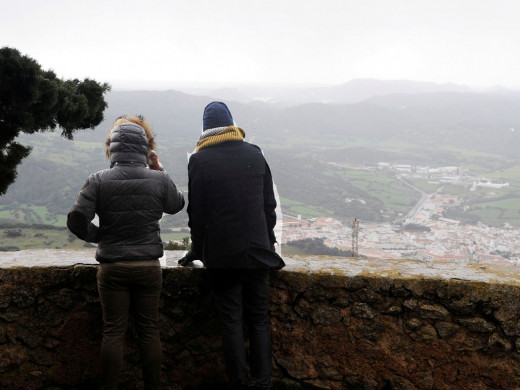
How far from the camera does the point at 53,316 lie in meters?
2.92

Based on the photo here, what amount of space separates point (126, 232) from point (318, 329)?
136 centimetres

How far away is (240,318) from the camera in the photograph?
2.65 meters

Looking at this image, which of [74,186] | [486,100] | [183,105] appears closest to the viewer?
[74,186]

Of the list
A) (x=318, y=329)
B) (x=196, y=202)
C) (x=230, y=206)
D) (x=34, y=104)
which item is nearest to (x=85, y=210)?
(x=196, y=202)

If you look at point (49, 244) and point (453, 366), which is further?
point (49, 244)

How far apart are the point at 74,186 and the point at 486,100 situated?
479 ft

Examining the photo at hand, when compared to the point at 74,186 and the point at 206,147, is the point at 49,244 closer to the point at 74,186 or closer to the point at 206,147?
the point at 206,147

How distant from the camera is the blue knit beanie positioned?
2.64m

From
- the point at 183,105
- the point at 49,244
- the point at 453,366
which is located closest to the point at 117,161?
the point at 453,366

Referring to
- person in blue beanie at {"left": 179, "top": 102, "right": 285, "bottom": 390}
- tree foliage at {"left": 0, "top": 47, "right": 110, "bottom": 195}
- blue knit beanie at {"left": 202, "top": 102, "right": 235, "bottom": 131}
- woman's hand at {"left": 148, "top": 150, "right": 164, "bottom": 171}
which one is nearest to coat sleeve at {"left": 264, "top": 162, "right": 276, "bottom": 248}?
person in blue beanie at {"left": 179, "top": 102, "right": 285, "bottom": 390}

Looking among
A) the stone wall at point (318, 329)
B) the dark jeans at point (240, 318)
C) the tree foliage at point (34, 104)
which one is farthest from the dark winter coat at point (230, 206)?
the tree foliage at point (34, 104)

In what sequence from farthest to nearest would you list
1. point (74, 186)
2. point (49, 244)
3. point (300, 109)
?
point (300, 109) → point (74, 186) → point (49, 244)

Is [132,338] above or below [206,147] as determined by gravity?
below

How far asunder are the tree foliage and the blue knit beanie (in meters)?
4.39
